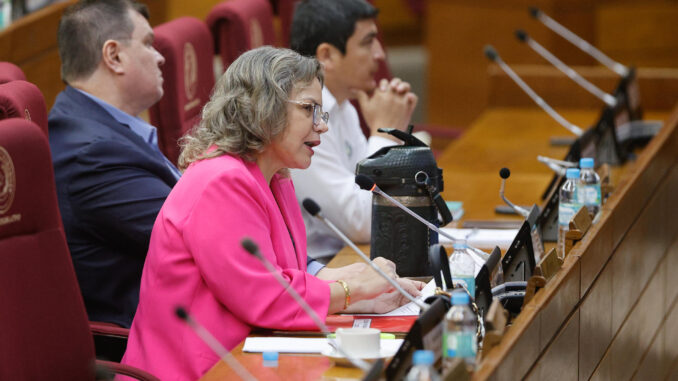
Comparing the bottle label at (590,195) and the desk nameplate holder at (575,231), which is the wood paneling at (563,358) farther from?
the bottle label at (590,195)

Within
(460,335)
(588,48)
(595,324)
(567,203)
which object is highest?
(460,335)

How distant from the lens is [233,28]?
3.09 m

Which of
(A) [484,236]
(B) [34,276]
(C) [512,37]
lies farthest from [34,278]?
(C) [512,37]

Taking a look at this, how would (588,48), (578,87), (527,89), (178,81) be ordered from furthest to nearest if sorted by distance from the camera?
(588,48)
(578,87)
(527,89)
(178,81)

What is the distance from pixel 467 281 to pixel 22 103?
0.83 meters

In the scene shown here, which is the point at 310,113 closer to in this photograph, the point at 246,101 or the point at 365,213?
the point at 246,101

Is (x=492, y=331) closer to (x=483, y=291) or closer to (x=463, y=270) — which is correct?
(x=483, y=291)

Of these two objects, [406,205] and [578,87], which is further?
[578,87]

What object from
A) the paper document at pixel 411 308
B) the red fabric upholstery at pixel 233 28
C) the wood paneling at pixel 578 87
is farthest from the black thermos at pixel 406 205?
the wood paneling at pixel 578 87

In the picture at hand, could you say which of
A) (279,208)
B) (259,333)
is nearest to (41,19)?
(279,208)

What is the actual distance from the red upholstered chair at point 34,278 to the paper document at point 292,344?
7.4 inches

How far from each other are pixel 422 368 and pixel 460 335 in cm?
13

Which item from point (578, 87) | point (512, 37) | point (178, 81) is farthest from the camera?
point (512, 37)

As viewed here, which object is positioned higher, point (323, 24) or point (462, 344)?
point (323, 24)
